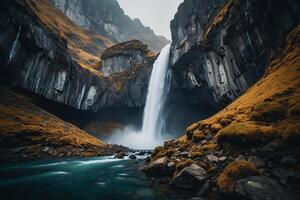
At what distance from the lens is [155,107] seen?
3834 inches

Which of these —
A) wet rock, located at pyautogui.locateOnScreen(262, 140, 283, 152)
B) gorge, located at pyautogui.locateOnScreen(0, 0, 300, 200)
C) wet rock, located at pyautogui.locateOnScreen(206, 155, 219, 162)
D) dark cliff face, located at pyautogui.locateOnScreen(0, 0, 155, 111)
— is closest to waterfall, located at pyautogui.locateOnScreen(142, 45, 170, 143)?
gorge, located at pyautogui.locateOnScreen(0, 0, 300, 200)

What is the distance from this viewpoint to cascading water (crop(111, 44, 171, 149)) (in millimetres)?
93312

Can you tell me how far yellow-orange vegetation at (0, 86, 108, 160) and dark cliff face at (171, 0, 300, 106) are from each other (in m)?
40.4

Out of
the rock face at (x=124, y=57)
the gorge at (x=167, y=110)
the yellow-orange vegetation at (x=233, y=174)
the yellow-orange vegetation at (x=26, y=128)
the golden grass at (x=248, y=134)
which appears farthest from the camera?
the rock face at (x=124, y=57)

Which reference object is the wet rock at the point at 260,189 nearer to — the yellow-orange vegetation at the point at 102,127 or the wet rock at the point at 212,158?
the wet rock at the point at 212,158

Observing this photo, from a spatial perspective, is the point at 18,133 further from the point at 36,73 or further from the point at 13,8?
the point at 13,8

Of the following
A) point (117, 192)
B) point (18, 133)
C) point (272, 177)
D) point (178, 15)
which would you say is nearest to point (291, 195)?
point (272, 177)

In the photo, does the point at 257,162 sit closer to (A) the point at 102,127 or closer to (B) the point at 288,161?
(B) the point at 288,161

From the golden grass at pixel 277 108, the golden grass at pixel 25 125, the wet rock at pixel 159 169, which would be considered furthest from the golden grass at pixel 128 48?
the wet rock at pixel 159 169

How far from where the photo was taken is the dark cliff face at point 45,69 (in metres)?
66.4

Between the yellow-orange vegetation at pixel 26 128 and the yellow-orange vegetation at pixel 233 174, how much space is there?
1785 inches

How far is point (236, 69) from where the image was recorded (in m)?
55.9

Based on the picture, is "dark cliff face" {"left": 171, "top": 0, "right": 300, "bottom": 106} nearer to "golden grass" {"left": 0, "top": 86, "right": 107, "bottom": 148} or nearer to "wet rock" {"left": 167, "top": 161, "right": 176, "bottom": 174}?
"wet rock" {"left": 167, "top": 161, "right": 176, "bottom": 174}

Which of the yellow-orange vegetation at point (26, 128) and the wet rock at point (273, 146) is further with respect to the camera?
the yellow-orange vegetation at point (26, 128)
